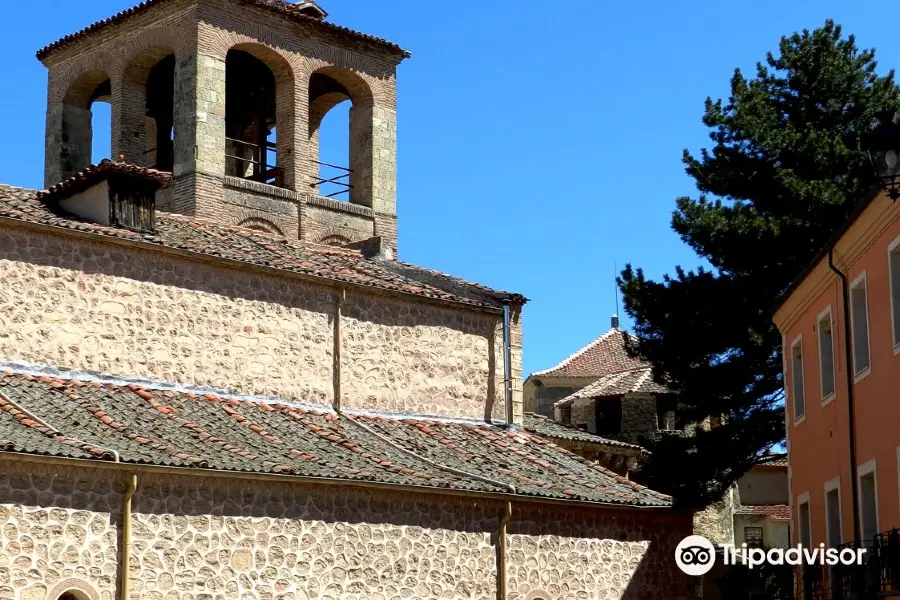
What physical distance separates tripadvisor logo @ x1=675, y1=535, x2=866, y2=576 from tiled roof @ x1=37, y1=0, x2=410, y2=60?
14325mm

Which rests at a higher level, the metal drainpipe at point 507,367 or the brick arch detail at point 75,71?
the brick arch detail at point 75,71

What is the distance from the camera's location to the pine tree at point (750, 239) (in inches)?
1224

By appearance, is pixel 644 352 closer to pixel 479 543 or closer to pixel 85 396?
pixel 479 543

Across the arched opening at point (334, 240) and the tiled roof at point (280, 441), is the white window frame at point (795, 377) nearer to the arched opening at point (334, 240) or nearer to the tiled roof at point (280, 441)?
the tiled roof at point (280, 441)

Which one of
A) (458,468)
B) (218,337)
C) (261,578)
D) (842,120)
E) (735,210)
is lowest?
(261,578)

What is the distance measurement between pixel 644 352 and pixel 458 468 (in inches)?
518

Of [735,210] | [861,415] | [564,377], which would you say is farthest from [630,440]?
[861,415]

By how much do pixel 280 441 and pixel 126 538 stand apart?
3197mm

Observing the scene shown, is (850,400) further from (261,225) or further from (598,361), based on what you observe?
(598,361)

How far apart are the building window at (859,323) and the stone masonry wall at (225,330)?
741cm

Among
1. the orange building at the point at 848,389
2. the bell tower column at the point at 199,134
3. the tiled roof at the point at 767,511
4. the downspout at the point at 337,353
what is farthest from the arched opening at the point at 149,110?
the tiled roof at the point at 767,511

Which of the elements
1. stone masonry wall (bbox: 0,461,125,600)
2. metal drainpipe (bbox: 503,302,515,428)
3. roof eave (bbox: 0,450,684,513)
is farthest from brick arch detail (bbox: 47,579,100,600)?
metal drainpipe (bbox: 503,302,515,428)

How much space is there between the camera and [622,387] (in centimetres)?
4091

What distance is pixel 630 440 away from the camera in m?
39.6
